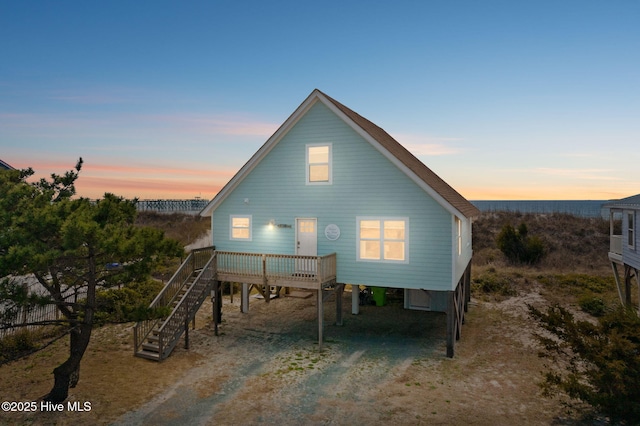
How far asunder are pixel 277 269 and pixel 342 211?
3504 mm

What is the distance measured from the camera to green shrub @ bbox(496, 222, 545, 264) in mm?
32938

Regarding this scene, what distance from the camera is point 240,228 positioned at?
682 inches

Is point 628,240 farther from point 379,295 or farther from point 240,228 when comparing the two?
point 240,228

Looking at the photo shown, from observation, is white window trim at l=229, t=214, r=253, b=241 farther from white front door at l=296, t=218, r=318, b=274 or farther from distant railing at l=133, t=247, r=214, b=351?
white front door at l=296, t=218, r=318, b=274

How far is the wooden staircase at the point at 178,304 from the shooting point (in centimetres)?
1339

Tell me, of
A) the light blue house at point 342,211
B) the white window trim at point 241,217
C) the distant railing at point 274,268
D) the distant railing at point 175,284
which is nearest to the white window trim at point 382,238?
the light blue house at point 342,211

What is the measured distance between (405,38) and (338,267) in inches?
573

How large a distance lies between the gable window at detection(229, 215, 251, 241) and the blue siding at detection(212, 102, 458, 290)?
229mm

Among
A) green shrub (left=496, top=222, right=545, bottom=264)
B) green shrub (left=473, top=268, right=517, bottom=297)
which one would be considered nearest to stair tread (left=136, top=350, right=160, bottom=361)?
green shrub (left=473, top=268, right=517, bottom=297)

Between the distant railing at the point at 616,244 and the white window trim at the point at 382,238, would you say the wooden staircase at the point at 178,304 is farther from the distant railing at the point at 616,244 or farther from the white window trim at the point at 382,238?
the distant railing at the point at 616,244

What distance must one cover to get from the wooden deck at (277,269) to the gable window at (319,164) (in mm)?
3120

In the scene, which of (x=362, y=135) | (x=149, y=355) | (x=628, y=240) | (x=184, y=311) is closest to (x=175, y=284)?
(x=184, y=311)

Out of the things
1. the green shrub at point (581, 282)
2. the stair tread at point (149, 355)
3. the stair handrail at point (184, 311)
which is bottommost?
the stair tread at point (149, 355)

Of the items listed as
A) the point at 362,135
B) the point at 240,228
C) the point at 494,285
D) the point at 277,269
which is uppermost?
the point at 362,135
